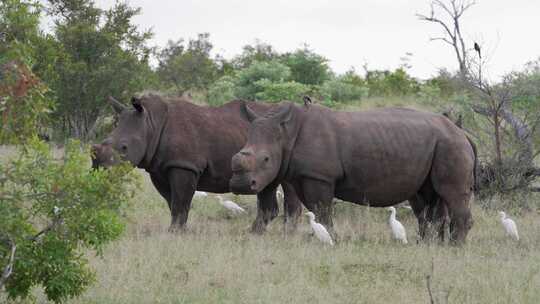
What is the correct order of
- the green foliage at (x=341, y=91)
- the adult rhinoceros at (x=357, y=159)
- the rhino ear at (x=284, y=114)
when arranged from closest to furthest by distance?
the adult rhinoceros at (x=357, y=159)
the rhino ear at (x=284, y=114)
the green foliage at (x=341, y=91)

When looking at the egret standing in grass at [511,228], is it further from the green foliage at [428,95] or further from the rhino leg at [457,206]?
the green foliage at [428,95]

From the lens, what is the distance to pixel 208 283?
8008mm

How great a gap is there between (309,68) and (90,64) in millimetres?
11757

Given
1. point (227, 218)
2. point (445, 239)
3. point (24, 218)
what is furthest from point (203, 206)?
point (24, 218)

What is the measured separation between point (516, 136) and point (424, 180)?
4.72 m

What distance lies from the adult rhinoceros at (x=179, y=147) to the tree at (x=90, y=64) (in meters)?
10.7

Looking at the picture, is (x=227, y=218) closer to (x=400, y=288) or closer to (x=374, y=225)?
(x=374, y=225)

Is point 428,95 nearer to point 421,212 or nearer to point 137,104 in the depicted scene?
point 421,212

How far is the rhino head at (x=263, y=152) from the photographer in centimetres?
991

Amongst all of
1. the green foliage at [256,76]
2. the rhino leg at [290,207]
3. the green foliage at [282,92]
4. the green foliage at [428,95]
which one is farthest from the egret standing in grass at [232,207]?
the green foliage at [256,76]

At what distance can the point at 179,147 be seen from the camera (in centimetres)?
1116

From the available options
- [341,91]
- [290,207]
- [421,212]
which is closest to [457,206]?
[421,212]

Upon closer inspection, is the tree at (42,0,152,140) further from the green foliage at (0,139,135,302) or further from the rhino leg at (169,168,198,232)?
the green foliage at (0,139,135,302)

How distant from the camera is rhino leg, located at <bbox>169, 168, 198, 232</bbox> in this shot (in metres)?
11.0
